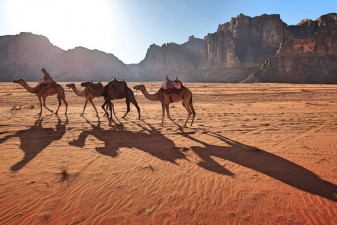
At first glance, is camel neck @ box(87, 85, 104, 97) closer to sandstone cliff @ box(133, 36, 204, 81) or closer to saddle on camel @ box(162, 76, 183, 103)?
saddle on camel @ box(162, 76, 183, 103)

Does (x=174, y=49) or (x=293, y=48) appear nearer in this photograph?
(x=293, y=48)

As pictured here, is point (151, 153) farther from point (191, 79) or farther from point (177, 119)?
point (191, 79)

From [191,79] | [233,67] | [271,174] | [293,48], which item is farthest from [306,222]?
[191,79]

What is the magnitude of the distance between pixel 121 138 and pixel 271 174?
498 centimetres

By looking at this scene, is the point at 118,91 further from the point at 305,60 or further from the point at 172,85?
the point at 305,60

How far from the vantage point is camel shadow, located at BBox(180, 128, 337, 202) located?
16.6ft

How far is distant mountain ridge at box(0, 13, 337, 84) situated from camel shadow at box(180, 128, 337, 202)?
89.2 meters

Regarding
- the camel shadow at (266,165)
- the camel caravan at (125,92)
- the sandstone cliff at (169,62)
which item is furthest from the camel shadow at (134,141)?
the sandstone cliff at (169,62)

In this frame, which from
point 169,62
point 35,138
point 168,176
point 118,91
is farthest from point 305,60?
point 168,176

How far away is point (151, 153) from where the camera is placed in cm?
709

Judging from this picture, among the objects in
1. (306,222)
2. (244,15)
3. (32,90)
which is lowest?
(306,222)

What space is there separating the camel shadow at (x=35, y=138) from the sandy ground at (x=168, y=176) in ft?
0.11

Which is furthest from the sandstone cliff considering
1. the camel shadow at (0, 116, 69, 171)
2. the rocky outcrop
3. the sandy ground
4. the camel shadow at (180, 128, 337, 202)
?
the camel shadow at (180, 128, 337, 202)

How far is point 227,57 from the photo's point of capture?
122m
